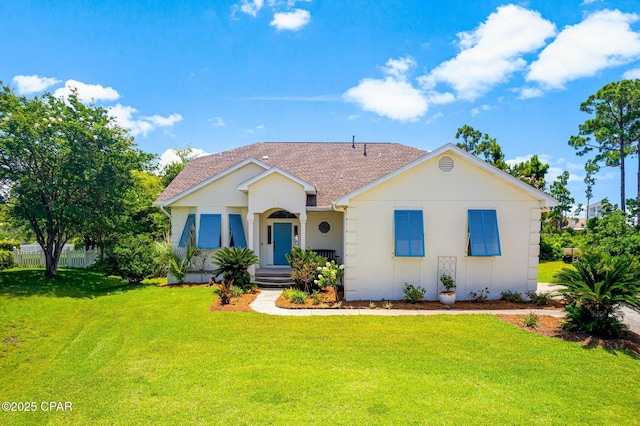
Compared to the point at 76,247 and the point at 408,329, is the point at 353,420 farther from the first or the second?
the point at 76,247

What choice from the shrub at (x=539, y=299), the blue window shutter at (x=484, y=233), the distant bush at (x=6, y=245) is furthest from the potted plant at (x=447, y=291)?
the distant bush at (x=6, y=245)

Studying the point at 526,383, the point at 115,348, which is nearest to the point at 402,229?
the point at 526,383

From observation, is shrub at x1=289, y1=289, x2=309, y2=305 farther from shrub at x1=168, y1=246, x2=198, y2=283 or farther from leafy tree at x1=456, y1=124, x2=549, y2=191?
leafy tree at x1=456, y1=124, x2=549, y2=191

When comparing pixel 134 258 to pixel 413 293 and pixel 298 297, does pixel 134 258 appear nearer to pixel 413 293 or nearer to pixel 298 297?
pixel 298 297

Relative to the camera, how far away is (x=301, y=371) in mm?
7051

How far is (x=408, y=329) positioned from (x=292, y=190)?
842 cm

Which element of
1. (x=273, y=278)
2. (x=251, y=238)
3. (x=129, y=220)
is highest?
(x=129, y=220)

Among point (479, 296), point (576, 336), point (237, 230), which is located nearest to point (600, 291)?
point (576, 336)

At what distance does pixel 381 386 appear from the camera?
6.46 m

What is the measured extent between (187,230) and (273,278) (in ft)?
16.1

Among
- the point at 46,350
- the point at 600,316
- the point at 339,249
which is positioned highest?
the point at 339,249

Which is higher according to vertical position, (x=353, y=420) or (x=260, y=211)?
(x=260, y=211)

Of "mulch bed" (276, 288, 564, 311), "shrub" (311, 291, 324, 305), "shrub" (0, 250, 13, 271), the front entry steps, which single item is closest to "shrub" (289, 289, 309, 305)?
"mulch bed" (276, 288, 564, 311)

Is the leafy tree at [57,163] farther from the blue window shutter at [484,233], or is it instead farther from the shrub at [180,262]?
the blue window shutter at [484,233]
